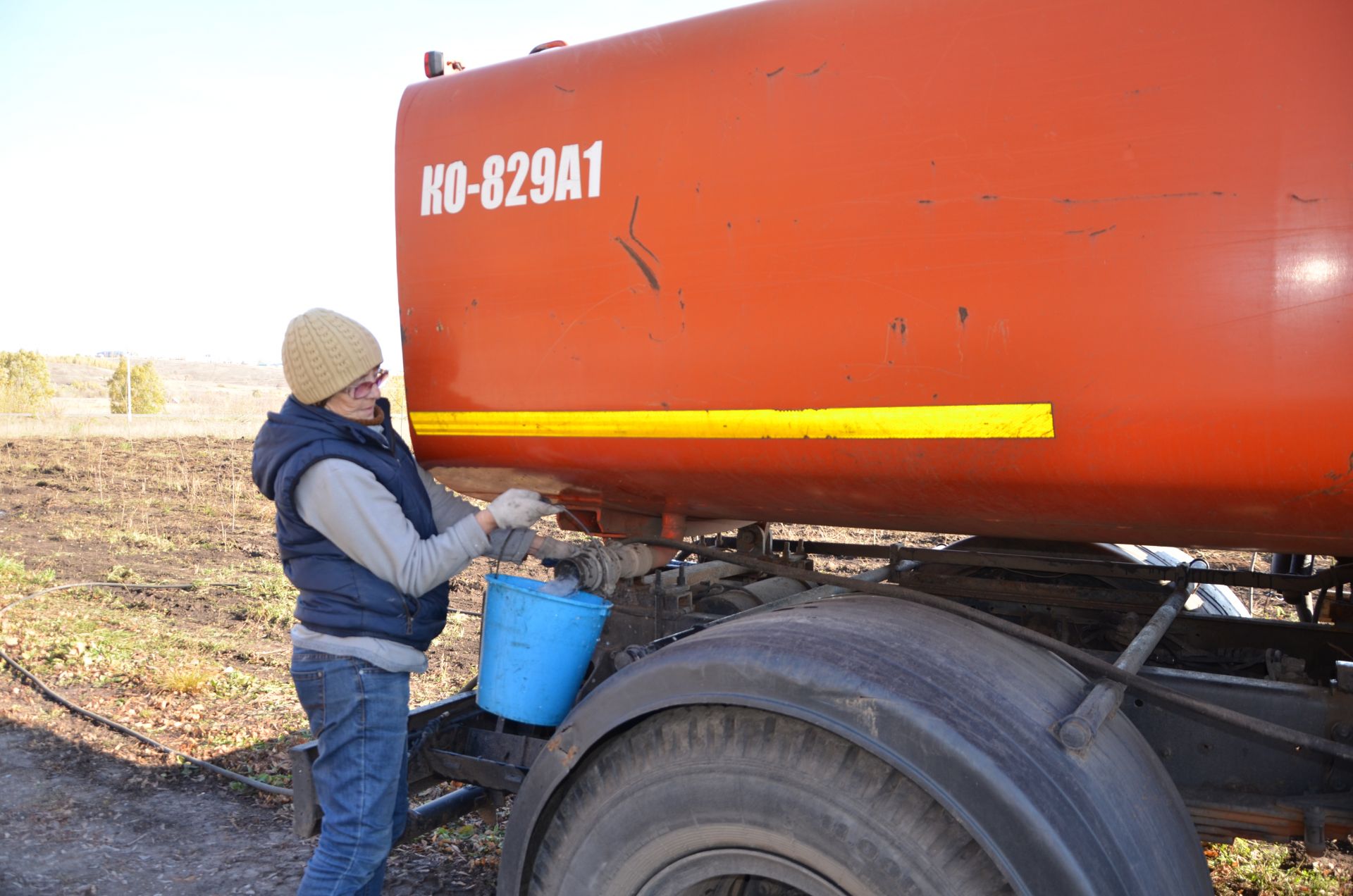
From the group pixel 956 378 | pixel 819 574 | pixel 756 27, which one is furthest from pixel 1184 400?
pixel 756 27

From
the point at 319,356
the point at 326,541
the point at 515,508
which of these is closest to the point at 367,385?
the point at 319,356

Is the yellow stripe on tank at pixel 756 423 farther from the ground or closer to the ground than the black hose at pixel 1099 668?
farther from the ground

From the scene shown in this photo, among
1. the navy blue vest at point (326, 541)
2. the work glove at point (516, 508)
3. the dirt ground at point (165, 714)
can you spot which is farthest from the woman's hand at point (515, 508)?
the dirt ground at point (165, 714)

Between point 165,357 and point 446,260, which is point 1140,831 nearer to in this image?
point 446,260

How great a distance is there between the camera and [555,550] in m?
2.69

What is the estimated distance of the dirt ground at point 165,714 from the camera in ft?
12.4

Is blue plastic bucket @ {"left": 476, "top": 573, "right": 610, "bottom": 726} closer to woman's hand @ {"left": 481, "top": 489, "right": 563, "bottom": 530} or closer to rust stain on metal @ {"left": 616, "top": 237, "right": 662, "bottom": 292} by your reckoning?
woman's hand @ {"left": 481, "top": 489, "right": 563, "bottom": 530}

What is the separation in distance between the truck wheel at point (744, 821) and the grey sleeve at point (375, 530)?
66 centimetres

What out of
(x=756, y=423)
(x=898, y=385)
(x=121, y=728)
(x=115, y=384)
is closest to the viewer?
(x=898, y=385)

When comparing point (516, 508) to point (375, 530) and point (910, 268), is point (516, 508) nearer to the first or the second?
point (375, 530)

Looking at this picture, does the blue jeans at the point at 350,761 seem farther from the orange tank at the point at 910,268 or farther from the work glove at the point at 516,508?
the orange tank at the point at 910,268

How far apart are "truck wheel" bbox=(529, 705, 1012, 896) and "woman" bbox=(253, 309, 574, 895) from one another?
0.60m

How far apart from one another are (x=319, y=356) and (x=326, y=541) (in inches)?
19.5

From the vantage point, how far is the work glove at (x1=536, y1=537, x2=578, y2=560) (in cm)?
268
